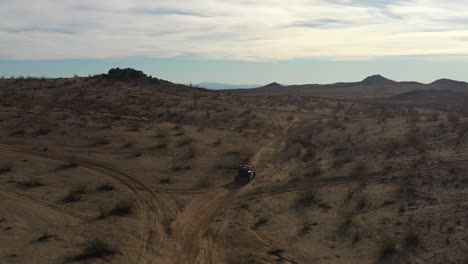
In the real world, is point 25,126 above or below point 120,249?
above

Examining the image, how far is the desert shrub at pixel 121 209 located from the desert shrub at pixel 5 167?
9183 millimetres

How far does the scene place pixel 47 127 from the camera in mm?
38844

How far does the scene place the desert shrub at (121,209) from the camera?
22.2 m

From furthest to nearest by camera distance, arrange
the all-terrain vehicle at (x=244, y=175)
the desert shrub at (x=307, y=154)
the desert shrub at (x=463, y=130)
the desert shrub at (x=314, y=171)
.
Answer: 1. the desert shrub at (x=463, y=130)
2. the desert shrub at (x=307, y=154)
3. the desert shrub at (x=314, y=171)
4. the all-terrain vehicle at (x=244, y=175)

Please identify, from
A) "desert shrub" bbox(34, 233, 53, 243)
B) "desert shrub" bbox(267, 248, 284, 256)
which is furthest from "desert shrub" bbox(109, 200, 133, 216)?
"desert shrub" bbox(267, 248, 284, 256)

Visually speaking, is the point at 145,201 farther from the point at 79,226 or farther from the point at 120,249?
the point at 120,249

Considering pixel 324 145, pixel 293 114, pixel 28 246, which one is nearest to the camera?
pixel 28 246

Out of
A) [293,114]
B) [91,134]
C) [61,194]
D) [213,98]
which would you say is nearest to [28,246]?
[61,194]

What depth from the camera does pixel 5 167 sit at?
91.0ft

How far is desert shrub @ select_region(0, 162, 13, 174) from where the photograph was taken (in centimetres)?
2734

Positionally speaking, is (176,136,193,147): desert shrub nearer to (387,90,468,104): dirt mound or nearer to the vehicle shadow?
the vehicle shadow

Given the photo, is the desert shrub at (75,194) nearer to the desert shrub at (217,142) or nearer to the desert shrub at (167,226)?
the desert shrub at (167,226)

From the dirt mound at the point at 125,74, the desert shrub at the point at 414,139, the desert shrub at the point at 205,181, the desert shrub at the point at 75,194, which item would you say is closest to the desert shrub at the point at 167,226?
the desert shrub at the point at 75,194

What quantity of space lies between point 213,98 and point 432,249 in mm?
50539
